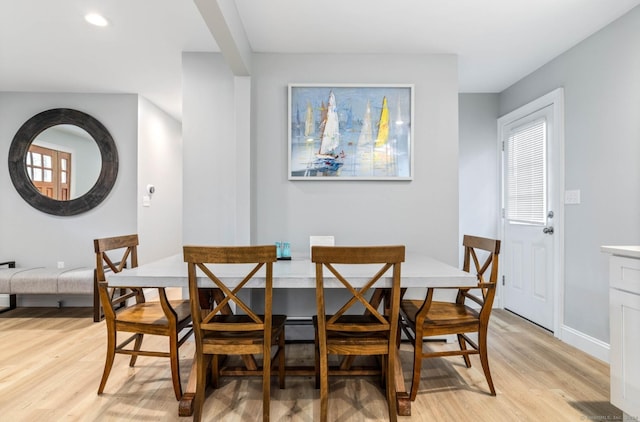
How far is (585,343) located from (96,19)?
14.0 feet

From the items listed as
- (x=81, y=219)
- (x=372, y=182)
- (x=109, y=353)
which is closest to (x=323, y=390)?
(x=109, y=353)

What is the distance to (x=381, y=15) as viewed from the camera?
97.9 inches

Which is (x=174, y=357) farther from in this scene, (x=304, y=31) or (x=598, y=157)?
(x=598, y=157)

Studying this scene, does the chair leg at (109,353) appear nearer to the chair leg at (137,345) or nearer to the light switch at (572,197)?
the chair leg at (137,345)

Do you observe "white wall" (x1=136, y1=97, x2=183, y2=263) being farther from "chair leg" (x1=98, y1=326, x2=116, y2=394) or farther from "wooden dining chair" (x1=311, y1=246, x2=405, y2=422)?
"wooden dining chair" (x1=311, y1=246, x2=405, y2=422)

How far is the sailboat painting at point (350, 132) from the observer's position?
9.92 feet

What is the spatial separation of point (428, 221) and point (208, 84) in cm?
219

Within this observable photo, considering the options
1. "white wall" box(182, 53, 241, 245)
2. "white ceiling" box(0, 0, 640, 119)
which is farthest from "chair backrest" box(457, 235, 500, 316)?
"white wall" box(182, 53, 241, 245)

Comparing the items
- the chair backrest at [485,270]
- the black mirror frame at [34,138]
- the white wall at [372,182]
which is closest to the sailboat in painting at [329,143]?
the white wall at [372,182]

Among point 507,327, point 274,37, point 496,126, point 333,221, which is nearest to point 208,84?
point 274,37

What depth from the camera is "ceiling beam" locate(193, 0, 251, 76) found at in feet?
6.48

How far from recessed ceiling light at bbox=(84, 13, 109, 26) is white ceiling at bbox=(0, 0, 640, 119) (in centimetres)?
4

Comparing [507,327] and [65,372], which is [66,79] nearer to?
[65,372]

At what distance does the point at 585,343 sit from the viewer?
273 cm
